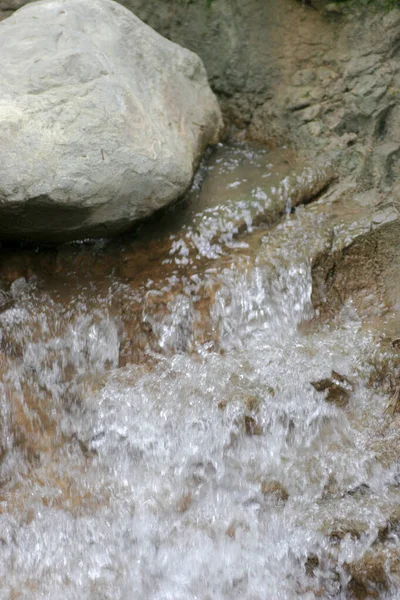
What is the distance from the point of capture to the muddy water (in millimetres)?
2586

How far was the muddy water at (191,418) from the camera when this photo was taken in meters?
2.59

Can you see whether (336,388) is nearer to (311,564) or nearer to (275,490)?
(275,490)

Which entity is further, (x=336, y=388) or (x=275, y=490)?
(x=336, y=388)

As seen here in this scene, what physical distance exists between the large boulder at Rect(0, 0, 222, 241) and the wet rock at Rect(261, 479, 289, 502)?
4.00 feet

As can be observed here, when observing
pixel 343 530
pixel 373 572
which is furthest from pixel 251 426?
pixel 373 572

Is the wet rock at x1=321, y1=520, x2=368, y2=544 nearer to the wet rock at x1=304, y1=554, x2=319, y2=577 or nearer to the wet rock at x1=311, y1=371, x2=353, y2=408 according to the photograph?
the wet rock at x1=304, y1=554, x2=319, y2=577

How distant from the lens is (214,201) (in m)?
3.58

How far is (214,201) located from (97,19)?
0.96 meters

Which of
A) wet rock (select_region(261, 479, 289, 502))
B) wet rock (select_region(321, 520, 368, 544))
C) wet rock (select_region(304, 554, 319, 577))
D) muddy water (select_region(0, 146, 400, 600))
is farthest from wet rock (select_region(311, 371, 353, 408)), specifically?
wet rock (select_region(304, 554, 319, 577))

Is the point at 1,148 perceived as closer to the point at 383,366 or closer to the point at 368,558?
the point at 383,366

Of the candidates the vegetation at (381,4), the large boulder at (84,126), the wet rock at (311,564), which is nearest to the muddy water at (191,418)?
the wet rock at (311,564)

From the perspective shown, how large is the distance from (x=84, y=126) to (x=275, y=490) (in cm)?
155

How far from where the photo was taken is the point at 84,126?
3.05 meters

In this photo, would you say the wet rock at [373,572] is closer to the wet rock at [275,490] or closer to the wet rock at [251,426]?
the wet rock at [275,490]
